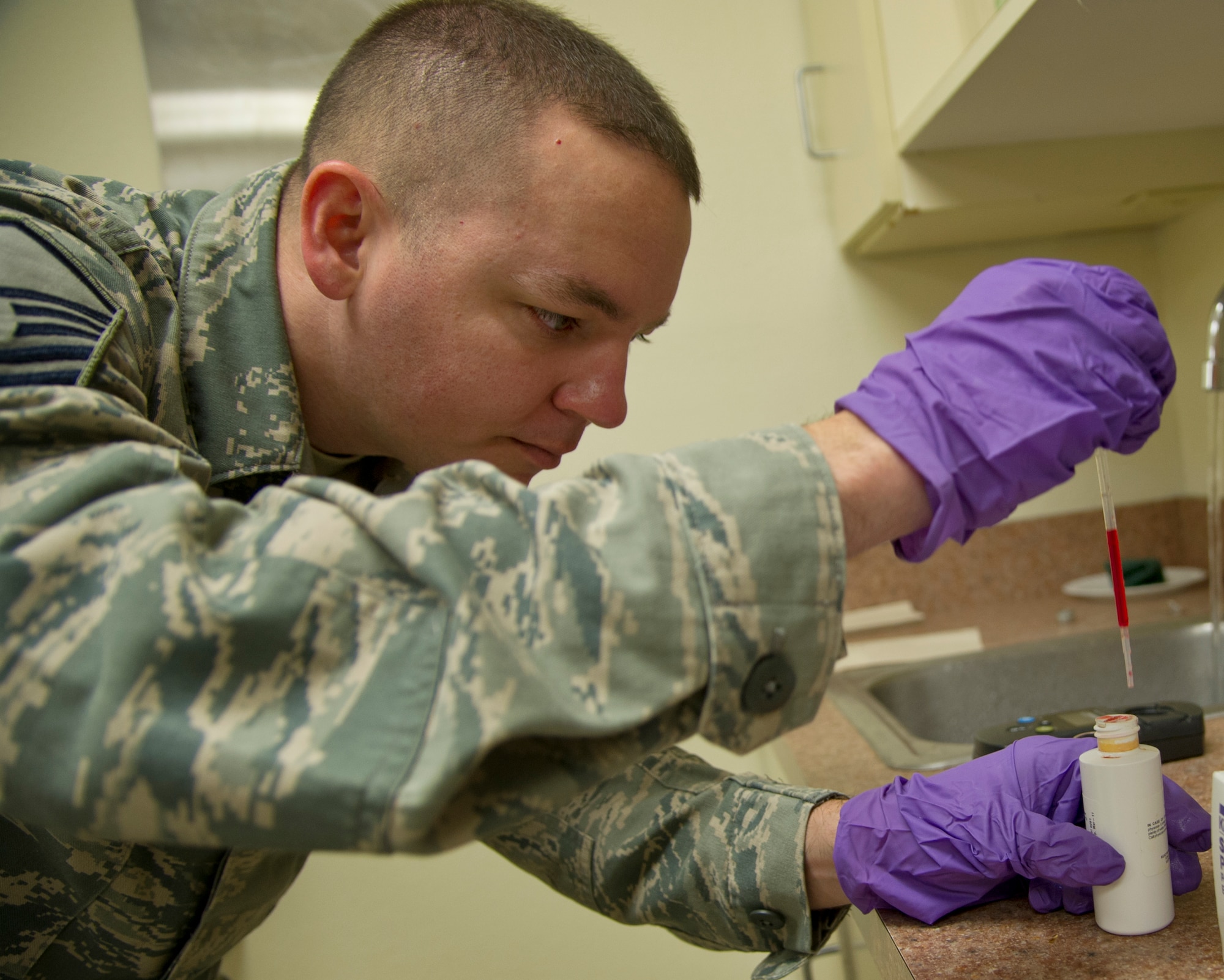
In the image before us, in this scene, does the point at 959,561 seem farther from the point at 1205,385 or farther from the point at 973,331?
the point at 973,331

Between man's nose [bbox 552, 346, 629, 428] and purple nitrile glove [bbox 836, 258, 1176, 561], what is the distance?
32 centimetres

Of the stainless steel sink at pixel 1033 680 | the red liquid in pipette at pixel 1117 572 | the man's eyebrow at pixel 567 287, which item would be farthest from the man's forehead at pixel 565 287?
the stainless steel sink at pixel 1033 680

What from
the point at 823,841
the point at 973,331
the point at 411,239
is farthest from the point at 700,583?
the point at 411,239

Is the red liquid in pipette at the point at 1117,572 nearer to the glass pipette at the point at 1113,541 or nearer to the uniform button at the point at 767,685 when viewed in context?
the glass pipette at the point at 1113,541

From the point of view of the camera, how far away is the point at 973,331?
19.6 inches

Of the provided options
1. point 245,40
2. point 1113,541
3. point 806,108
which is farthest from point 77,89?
point 1113,541

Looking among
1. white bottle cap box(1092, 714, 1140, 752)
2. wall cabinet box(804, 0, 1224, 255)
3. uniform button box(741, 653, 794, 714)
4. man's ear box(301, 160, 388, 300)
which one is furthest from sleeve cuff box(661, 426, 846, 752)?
wall cabinet box(804, 0, 1224, 255)

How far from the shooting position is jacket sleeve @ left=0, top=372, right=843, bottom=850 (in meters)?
0.35

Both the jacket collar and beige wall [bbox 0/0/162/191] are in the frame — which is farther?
beige wall [bbox 0/0/162/191]

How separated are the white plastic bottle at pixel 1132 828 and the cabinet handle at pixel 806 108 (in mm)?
1364

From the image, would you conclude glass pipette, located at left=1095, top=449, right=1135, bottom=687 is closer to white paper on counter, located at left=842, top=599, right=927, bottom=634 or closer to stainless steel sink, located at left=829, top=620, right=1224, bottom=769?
stainless steel sink, located at left=829, top=620, right=1224, bottom=769

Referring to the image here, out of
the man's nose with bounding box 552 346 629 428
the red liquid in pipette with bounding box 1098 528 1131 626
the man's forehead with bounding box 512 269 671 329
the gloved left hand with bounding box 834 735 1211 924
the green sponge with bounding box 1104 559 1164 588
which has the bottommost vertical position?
the green sponge with bounding box 1104 559 1164 588

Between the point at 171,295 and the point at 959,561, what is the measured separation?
1495mm

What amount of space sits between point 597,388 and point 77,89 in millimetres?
1489
